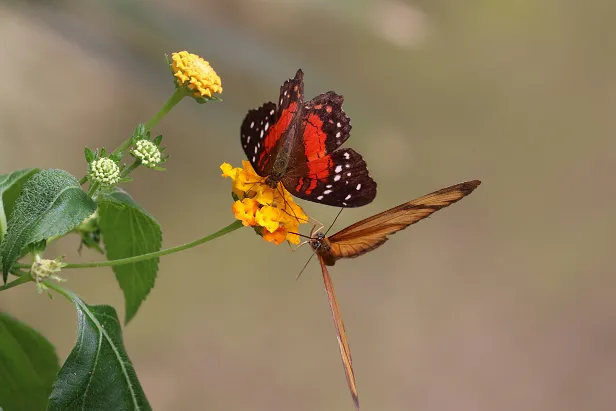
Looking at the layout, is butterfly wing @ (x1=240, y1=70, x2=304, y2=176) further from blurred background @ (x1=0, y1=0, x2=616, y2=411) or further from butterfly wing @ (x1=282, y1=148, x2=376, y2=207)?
blurred background @ (x1=0, y1=0, x2=616, y2=411)

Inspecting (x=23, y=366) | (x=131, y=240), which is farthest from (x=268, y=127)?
(x=23, y=366)

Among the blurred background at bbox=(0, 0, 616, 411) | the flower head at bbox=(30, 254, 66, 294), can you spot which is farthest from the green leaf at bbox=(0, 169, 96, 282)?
the blurred background at bbox=(0, 0, 616, 411)

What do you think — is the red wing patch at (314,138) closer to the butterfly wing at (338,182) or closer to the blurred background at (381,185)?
the butterfly wing at (338,182)

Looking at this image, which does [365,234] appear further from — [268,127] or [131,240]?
[131,240]

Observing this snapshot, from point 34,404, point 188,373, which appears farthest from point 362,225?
point 188,373

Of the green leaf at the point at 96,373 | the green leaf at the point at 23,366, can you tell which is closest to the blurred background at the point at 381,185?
the green leaf at the point at 23,366
